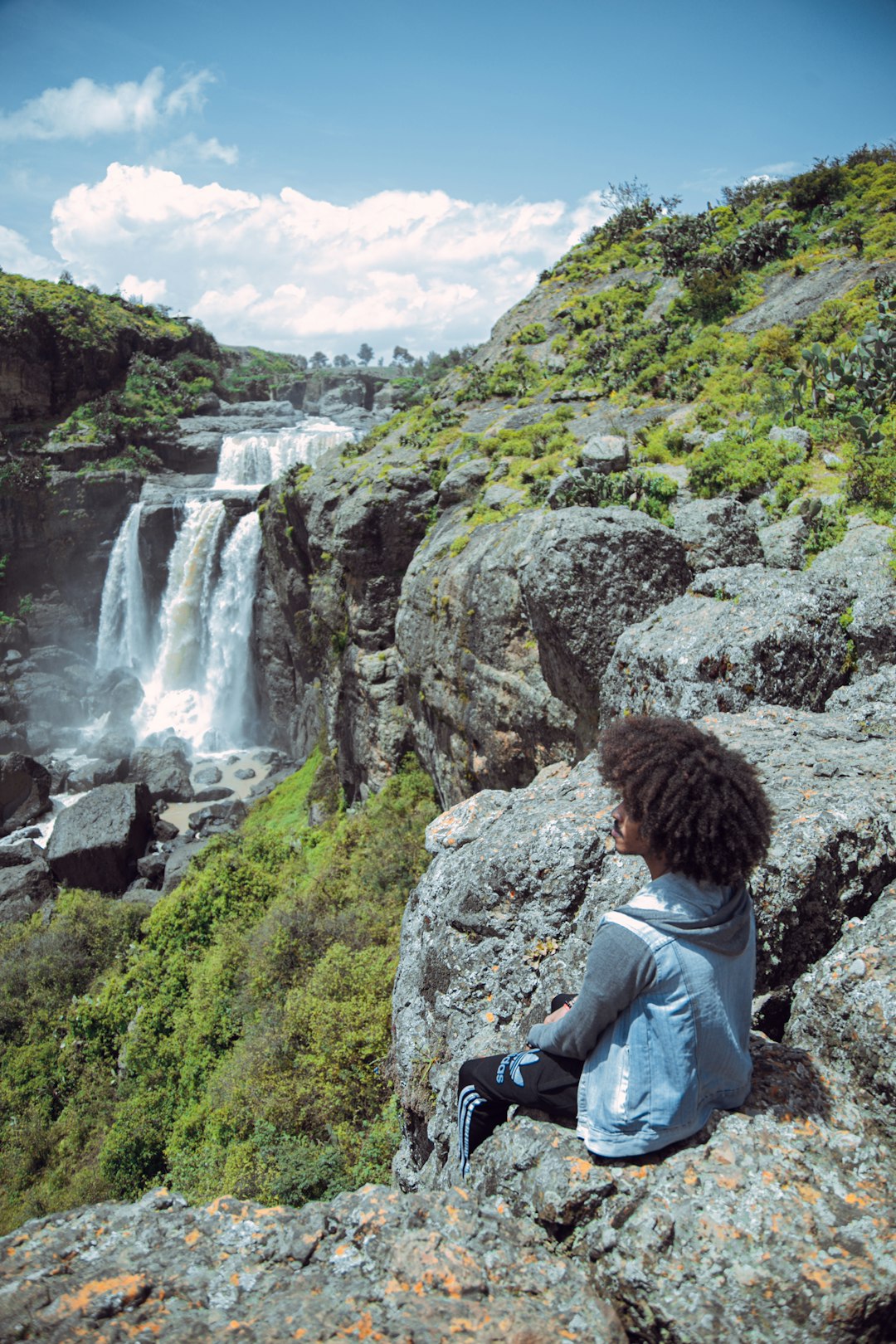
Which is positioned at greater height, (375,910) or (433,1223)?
(433,1223)

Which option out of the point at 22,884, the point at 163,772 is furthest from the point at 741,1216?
the point at 163,772

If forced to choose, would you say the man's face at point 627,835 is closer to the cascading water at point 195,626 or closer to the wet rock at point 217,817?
the wet rock at point 217,817

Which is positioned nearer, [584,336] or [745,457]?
[745,457]

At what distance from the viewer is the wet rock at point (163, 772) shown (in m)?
27.0

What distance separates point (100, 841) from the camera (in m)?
22.0

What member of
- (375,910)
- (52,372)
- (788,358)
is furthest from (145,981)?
(52,372)

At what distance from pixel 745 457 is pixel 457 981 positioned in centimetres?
1024

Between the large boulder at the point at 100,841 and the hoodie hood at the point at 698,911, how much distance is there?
22.3m

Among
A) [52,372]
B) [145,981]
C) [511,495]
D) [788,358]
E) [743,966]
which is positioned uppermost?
[52,372]

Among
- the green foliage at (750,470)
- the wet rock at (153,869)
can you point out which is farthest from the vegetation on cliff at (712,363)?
the wet rock at (153,869)

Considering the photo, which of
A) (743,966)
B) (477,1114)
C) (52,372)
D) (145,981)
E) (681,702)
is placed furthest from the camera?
(52,372)

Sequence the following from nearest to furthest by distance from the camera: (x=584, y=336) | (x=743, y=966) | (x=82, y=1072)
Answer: (x=743, y=966) < (x=82, y=1072) < (x=584, y=336)

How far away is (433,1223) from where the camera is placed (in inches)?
119

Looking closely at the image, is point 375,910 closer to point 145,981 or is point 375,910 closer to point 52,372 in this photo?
point 145,981
